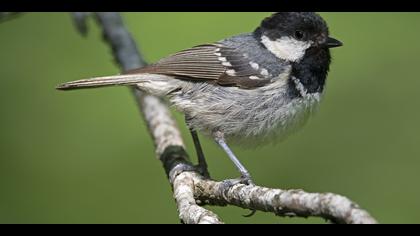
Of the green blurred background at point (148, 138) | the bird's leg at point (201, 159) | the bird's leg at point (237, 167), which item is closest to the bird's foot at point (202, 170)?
the bird's leg at point (201, 159)

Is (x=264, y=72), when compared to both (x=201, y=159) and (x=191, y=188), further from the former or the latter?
(x=191, y=188)

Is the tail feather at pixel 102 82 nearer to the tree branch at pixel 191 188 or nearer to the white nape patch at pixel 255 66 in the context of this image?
the tree branch at pixel 191 188

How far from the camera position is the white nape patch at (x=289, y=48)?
3.89m

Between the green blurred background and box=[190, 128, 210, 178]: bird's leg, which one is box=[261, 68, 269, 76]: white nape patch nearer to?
box=[190, 128, 210, 178]: bird's leg

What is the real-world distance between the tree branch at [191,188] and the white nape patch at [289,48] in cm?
89

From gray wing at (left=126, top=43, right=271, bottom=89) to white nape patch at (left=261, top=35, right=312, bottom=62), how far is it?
0.18m

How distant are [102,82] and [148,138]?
1.00 m

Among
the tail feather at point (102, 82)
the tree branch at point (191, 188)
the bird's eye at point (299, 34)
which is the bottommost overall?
the tree branch at point (191, 188)

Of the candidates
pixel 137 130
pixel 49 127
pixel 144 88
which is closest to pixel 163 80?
pixel 144 88

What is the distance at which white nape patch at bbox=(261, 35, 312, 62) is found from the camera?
389 centimetres

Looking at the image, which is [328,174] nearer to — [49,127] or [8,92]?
[49,127]

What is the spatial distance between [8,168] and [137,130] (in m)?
1.04

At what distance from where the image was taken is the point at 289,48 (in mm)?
3924

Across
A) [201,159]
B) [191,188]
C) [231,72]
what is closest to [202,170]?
[201,159]
